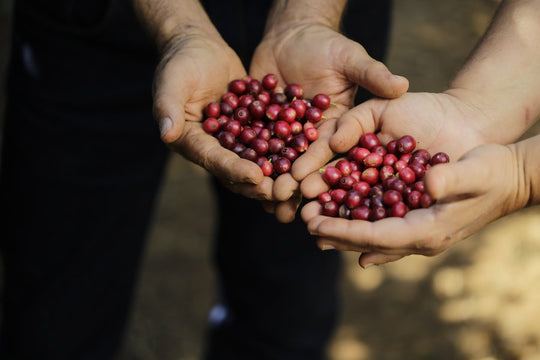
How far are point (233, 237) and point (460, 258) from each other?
2.76 meters

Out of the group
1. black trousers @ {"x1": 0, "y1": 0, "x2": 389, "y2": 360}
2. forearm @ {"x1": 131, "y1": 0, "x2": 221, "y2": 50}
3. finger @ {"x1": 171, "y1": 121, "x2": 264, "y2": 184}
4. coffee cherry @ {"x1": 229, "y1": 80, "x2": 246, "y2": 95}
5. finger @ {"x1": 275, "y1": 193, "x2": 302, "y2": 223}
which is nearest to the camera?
finger @ {"x1": 171, "y1": 121, "x2": 264, "y2": 184}

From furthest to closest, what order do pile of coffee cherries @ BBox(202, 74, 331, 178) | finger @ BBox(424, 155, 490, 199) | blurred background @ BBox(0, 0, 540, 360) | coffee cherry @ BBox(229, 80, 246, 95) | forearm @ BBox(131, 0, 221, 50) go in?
blurred background @ BBox(0, 0, 540, 360), coffee cherry @ BBox(229, 80, 246, 95), forearm @ BBox(131, 0, 221, 50), pile of coffee cherries @ BBox(202, 74, 331, 178), finger @ BBox(424, 155, 490, 199)

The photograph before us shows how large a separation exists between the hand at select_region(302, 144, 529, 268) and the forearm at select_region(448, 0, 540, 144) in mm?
528

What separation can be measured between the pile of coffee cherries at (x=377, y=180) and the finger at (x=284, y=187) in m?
0.15

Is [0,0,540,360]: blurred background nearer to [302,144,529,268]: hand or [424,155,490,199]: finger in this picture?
[302,144,529,268]: hand

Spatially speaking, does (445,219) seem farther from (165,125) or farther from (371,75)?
(165,125)

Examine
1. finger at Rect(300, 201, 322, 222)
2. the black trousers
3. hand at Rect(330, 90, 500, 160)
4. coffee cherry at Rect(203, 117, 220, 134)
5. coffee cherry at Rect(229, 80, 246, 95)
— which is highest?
hand at Rect(330, 90, 500, 160)

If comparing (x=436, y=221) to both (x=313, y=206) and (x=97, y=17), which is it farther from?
(x=97, y=17)

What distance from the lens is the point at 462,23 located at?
9.33 metres

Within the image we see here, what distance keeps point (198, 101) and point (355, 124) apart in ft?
3.05

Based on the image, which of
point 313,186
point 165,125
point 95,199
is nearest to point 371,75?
point 313,186

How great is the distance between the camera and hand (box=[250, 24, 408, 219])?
3090mm

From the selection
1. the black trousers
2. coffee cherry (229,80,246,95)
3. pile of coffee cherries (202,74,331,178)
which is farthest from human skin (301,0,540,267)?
the black trousers

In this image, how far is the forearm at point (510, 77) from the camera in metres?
3.19
